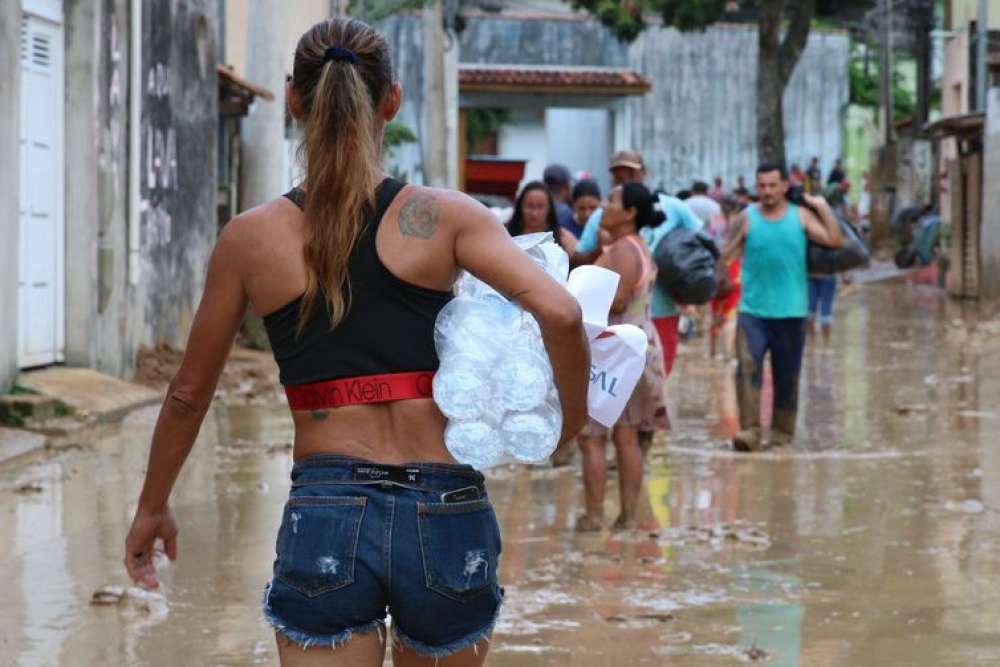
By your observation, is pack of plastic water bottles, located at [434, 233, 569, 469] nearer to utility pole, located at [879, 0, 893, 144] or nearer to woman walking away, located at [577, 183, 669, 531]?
woman walking away, located at [577, 183, 669, 531]

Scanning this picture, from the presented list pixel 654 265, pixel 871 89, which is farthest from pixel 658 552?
pixel 871 89

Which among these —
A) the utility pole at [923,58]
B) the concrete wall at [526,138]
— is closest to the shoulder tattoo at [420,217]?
the utility pole at [923,58]

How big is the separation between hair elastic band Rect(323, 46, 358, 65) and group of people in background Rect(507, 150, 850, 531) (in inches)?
208

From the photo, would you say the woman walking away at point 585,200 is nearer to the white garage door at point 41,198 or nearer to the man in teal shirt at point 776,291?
the man in teal shirt at point 776,291

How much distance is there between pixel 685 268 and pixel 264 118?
8.34 m

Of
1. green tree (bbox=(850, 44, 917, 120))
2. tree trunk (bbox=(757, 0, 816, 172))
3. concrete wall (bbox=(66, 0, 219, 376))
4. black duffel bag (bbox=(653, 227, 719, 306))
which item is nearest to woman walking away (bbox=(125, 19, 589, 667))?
black duffel bag (bbox=(653, 227, 719, 306))

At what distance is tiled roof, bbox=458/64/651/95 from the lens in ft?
139

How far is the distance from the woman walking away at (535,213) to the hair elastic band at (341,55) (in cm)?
676

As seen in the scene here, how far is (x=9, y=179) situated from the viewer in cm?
1103

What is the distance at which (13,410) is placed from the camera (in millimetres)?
10891

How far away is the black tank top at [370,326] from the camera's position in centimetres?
340

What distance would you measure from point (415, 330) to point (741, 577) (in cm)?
426

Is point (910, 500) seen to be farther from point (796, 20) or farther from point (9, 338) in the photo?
point (796, 20)

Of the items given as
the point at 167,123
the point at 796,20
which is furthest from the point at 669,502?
the point at 796,20
